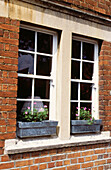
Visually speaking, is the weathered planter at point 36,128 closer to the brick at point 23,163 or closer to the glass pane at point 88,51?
the brick at point 23,163

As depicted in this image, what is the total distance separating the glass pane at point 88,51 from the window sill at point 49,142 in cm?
166

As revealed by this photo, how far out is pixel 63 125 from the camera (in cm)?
391

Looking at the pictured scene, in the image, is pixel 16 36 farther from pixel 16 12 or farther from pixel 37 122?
pixel 37 122

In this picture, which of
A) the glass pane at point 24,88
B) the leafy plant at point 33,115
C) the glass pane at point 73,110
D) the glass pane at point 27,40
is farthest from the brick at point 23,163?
the glass pane at point 27,40

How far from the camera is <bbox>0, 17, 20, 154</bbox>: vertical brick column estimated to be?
332cm

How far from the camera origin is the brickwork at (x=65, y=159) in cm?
338

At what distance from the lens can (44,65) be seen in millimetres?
4012

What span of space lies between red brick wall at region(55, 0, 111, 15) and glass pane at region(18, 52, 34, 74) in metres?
1.20

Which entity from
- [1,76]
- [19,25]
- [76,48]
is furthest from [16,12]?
[76,48]

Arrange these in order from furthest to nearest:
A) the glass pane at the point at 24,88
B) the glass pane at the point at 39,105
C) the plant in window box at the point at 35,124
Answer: the glass pane at the point at 39,105, the glass pane at the point at 24,88, the plant in window box at the point at 35,124

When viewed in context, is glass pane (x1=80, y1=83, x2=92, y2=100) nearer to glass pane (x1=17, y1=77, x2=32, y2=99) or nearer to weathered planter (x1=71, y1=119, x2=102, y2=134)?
weathered planter (x1=71, y1=119, x2=102, y2=134)

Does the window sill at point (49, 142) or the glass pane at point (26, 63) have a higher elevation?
the glass pane at point (26, 63)

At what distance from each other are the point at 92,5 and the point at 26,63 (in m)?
1.95

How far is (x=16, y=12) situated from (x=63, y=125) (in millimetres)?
2158
